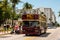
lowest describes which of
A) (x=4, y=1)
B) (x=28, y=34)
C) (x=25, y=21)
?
(x=28, y=34)

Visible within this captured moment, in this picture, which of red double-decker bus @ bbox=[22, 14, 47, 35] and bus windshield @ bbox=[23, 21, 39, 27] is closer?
red double-decker bus @ bbox=[22, 14, 47, 35]

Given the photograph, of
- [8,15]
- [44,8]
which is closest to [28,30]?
[8,15]

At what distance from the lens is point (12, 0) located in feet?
213

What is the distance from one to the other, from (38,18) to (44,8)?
158m

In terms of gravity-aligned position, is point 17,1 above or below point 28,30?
above

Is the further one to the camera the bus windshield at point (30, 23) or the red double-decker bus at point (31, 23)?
the bus windshield at point (30, 23)

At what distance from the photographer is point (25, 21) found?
32.8 meters

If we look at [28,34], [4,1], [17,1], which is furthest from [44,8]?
[28,34]

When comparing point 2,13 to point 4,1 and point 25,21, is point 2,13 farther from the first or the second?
point 25,21

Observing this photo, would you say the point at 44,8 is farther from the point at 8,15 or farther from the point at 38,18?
the point at 38,18

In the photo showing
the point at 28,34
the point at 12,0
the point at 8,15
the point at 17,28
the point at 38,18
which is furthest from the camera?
the point at 12,0

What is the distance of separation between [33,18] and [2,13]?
2036 centimetres

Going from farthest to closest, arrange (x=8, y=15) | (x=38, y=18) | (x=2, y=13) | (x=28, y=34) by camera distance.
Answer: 1. (x=8, y=15)
2. (x=2, y=13)
3. (x=28, y=34)
4. (x=38, y=18)

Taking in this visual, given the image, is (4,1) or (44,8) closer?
(4,1)
